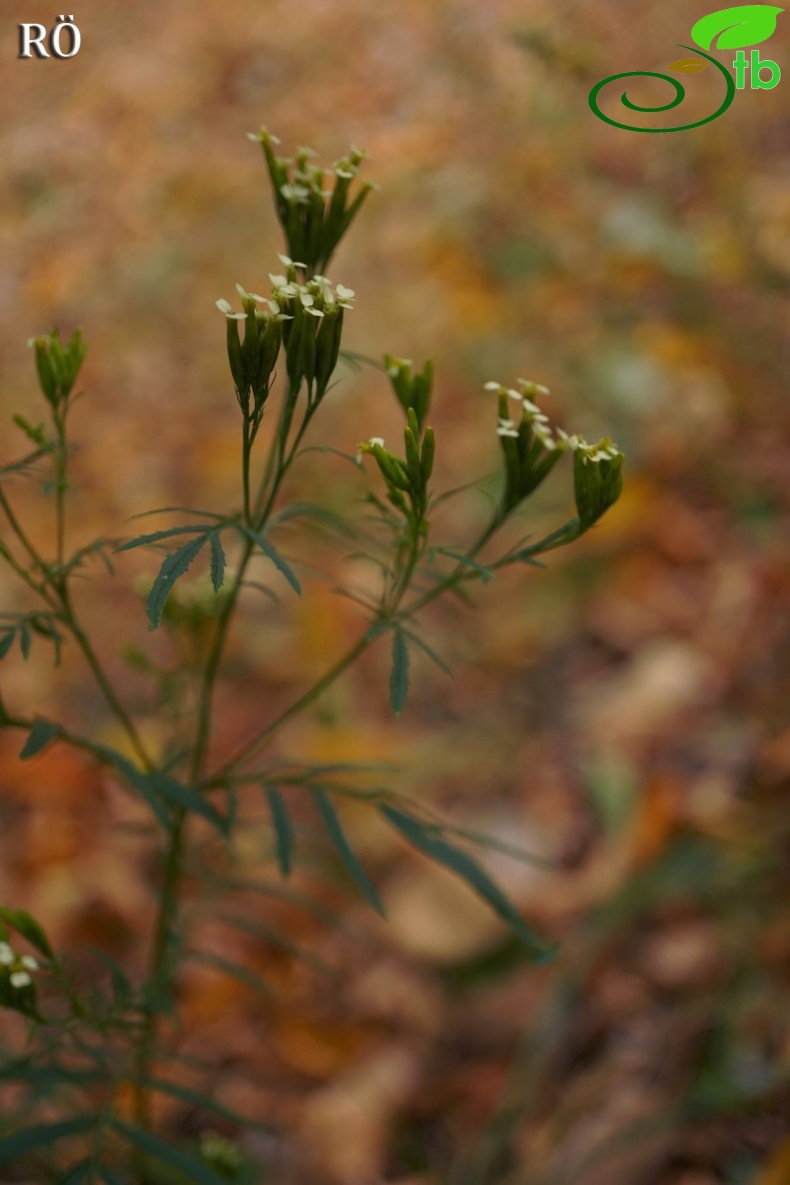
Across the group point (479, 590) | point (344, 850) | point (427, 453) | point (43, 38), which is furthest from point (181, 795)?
point (43, 38)

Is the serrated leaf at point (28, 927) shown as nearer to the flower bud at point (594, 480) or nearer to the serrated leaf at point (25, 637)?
the serrated leaf at point (25, 637)

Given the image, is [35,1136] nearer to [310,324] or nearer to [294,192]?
[310,324]

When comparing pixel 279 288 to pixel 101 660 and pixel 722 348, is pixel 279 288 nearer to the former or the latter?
pixel 101 660

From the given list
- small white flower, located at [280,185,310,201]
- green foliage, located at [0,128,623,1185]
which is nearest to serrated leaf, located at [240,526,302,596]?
green foliage, located at [0,128,623,1185]

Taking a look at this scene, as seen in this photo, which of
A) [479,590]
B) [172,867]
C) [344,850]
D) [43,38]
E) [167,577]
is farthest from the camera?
[43,38]

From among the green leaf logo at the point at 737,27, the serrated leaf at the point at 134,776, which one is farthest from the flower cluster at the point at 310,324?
the green leaf logo at the point at 737,27

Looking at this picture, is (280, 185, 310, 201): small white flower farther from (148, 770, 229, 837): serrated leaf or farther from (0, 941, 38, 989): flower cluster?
(0, 941, 38, 989): flower cluster
